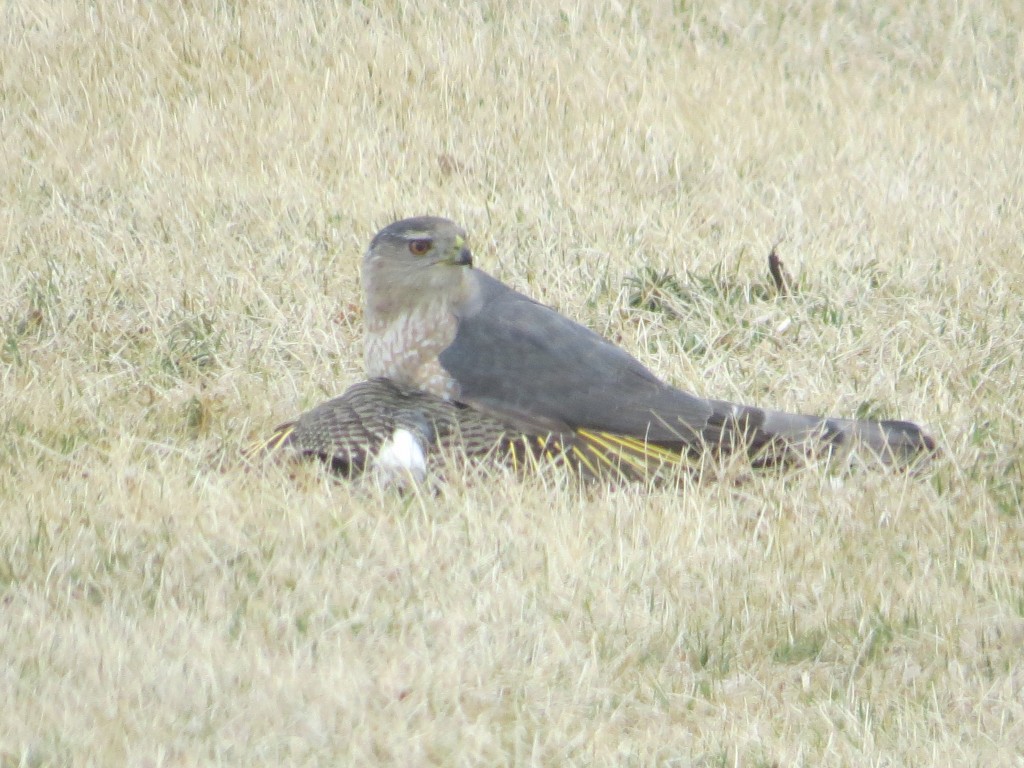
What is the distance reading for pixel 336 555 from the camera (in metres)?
3.78

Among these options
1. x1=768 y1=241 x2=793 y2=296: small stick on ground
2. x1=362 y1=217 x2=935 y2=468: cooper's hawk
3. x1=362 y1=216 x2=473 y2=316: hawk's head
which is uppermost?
x1=362 y1=216 x2=473 y2=316: hawk's head

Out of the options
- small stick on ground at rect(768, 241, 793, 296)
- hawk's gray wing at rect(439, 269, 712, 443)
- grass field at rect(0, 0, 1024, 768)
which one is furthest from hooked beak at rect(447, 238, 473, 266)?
small stick on ground at rect(768, 241, 793, 296)

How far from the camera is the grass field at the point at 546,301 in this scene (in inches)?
126

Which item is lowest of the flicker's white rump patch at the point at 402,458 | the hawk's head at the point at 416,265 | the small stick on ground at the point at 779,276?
the small stick on ground at the point at 779,276

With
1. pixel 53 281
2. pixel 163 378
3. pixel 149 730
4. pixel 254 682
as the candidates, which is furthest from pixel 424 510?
pixel 53 281

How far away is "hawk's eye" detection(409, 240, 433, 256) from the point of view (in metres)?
4.88

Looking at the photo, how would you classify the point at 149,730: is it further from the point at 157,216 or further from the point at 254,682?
the point at 157,216

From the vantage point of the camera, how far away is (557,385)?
455cm

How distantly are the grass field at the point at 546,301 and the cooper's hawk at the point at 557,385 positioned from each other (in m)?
0.20

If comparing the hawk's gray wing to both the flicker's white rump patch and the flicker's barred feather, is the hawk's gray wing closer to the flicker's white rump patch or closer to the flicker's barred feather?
the flicker's barred feather

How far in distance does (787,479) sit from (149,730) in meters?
2.11

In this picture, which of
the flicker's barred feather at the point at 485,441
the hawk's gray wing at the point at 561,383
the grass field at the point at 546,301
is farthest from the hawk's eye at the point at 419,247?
the grass field at the point at 546,301

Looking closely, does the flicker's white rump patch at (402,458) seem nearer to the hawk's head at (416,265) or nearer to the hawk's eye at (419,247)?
the hawk's head at (416,265)

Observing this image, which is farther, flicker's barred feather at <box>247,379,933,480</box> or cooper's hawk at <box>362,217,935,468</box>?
cooper's hawk at <box>362,217,935,468</box>
